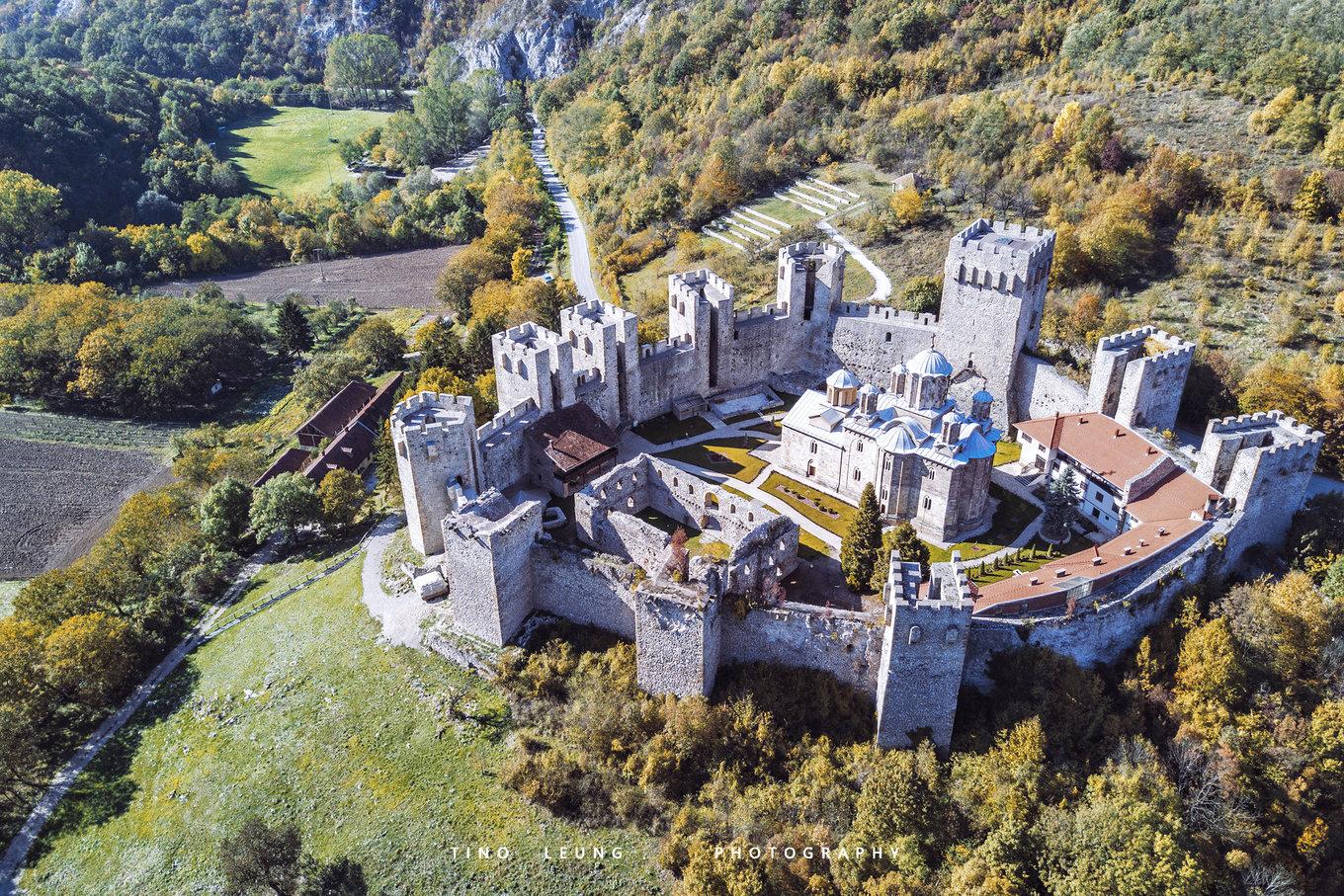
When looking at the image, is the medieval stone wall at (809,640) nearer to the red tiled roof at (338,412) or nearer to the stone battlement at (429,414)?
the stone battlement at (429,414)

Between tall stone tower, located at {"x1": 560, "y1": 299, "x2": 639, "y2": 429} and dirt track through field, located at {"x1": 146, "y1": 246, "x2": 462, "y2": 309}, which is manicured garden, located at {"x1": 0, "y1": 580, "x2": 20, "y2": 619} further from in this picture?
dirt track through field, located at {"x1": 146, "y1": 246, "x2": 462, "y2": 309}

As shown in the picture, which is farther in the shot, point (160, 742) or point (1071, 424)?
point (1071, 424)

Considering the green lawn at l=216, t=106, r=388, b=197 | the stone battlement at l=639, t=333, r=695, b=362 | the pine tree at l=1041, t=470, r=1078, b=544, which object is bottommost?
the green lawn at l=216, t=106, r=388, b=197

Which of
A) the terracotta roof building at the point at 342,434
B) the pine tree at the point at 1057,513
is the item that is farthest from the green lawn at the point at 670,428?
the pine tree at the point at 1057,513

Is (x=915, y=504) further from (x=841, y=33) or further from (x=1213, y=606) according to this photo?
(x=841, y=33)

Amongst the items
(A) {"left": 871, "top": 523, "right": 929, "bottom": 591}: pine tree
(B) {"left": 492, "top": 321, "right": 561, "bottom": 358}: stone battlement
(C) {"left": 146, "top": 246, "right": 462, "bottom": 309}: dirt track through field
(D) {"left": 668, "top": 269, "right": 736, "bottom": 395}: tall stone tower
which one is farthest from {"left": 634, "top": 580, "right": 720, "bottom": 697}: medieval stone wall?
(C) {"left": 146, "top": 246, "right": 462, "bottom": 309}: dirt track through field

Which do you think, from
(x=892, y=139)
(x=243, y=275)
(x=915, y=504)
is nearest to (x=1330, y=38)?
(x=892, y=139)
